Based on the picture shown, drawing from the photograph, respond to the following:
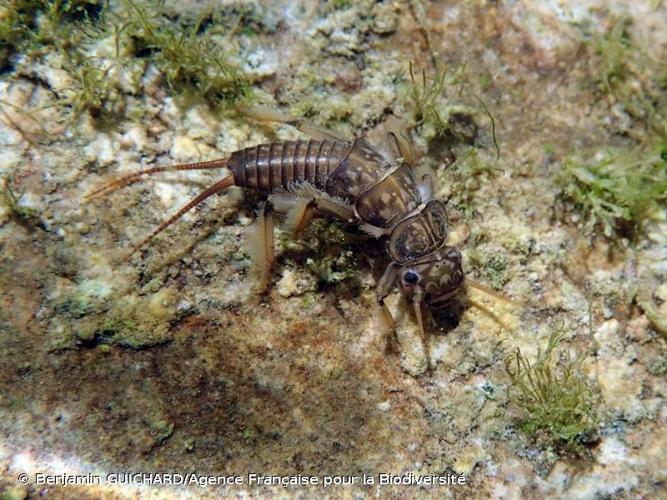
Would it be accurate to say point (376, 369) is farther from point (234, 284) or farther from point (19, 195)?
point (19, 195)

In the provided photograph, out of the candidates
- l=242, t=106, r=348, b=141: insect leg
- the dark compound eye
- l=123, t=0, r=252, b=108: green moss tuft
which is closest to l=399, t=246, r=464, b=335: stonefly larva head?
the dark compound eye

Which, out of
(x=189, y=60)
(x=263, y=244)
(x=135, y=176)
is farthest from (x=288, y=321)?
(x=189, y=60)

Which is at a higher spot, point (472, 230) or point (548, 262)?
point (472, 230)

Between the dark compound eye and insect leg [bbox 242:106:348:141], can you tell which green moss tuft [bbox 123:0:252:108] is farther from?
the dark compound eye

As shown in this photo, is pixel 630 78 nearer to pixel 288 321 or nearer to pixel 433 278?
pixel 433 278

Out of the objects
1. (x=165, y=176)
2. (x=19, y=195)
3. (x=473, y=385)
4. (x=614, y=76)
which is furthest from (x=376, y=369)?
(x=614, y=76)

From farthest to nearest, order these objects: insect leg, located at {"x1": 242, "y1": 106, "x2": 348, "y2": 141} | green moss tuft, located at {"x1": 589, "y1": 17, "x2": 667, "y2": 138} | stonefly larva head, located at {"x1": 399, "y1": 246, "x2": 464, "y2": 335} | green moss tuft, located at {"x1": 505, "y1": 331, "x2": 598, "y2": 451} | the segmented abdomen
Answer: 1. green moss tuft, located at {"x1": 589, "y1": 17, "x2": 667, "y2": 138}
2. insect leg, located at {"x1": 242, "y1": 106, "x2": 348, "y2": 141}
3. the segmented abdomen
4. stonefly larva head, located at {"x1": 399, "y1": 246, "x2": 464, "y2": 335}
5. green moss tuft, located at {"x1": 505, "y1": 331, "x2": 598, "y2": 451}
